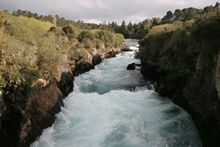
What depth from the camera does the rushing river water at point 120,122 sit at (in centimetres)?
2130

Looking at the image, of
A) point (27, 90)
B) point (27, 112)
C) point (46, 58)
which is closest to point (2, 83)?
point (27, 90)

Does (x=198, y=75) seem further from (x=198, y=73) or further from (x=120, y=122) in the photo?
(x=120, y=122)

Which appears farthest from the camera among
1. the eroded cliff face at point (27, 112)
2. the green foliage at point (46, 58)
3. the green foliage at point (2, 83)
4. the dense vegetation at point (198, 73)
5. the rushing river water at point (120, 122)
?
the green foliage at point (46, 58)

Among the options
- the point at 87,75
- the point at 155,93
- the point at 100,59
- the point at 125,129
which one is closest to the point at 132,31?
the point at 100,59

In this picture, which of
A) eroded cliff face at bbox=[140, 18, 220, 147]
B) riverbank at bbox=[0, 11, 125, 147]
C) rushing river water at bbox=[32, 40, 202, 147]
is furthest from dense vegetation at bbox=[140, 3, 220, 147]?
riverbank at bbox=[0, 11, 125, 147]

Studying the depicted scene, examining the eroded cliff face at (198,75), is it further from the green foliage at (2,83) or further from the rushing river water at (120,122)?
the green foliage at (2,83)

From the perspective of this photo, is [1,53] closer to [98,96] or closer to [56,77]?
[56,77]

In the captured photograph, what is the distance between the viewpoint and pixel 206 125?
20391 mm

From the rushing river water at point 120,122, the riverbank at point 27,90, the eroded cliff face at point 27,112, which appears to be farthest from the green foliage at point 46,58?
the rushing river water at point 120,122

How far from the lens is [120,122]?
2473 cm

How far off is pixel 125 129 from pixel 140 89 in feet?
45.4

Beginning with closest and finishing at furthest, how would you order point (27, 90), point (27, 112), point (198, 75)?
point (27, 112) < point (27, 90) < point (198, 75)

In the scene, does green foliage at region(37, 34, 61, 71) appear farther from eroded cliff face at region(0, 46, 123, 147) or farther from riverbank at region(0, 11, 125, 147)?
eroded cliff face at region(0, 46, 123, 147)

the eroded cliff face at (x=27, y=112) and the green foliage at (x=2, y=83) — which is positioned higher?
the green foliage at (x=2, y=83)
